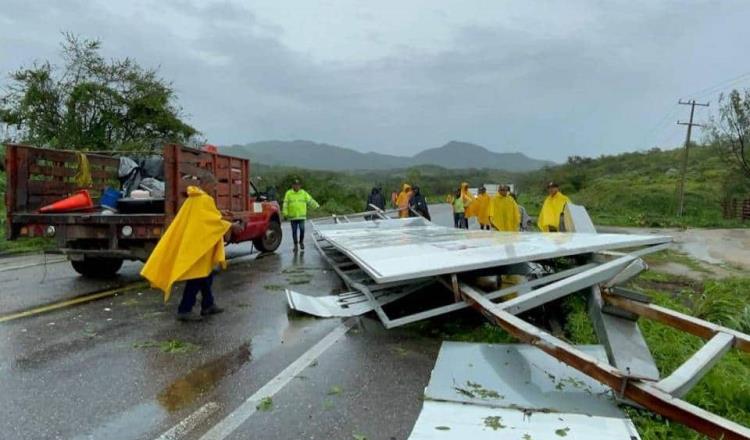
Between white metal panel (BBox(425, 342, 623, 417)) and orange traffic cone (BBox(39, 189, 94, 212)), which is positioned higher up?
orange traffic cone (BBox(39, 189, 94, 212))

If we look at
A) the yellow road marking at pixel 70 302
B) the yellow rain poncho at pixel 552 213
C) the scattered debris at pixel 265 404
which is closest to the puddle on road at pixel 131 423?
the scattered debris at pixel 265 404

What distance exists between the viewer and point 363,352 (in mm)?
5000

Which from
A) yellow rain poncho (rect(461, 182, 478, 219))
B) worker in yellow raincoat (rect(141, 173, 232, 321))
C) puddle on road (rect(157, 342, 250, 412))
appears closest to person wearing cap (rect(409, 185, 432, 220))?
yellow rain poncho (rect(461, 182, 478, 219))

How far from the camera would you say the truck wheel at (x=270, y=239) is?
12.1 meters

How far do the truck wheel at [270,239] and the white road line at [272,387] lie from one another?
21.7 ft

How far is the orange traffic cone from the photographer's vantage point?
26.7 ft

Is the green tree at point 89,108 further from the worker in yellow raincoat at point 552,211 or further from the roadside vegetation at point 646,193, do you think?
the worker in yellow raincoat at point 552,211

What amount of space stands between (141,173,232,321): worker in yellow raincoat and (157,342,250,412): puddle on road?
1.21m

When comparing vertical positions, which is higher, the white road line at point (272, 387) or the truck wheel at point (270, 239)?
the truck wheel at point (270, 239)

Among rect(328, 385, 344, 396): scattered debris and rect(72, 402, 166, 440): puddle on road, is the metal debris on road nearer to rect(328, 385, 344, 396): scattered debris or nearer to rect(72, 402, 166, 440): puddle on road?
rect(328, 385, 344, 396): scattered debris

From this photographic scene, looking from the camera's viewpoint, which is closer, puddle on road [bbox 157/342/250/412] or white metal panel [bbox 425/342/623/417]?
white metal panel [bbox 425/342/623/417]

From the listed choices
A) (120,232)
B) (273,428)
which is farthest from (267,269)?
(273,428)

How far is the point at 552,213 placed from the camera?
9.51 meters

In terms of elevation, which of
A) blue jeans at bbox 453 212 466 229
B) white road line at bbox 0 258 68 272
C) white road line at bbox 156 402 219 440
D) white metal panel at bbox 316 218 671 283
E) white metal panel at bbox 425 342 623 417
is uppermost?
white metal panel at bbox 316 218 671 283
